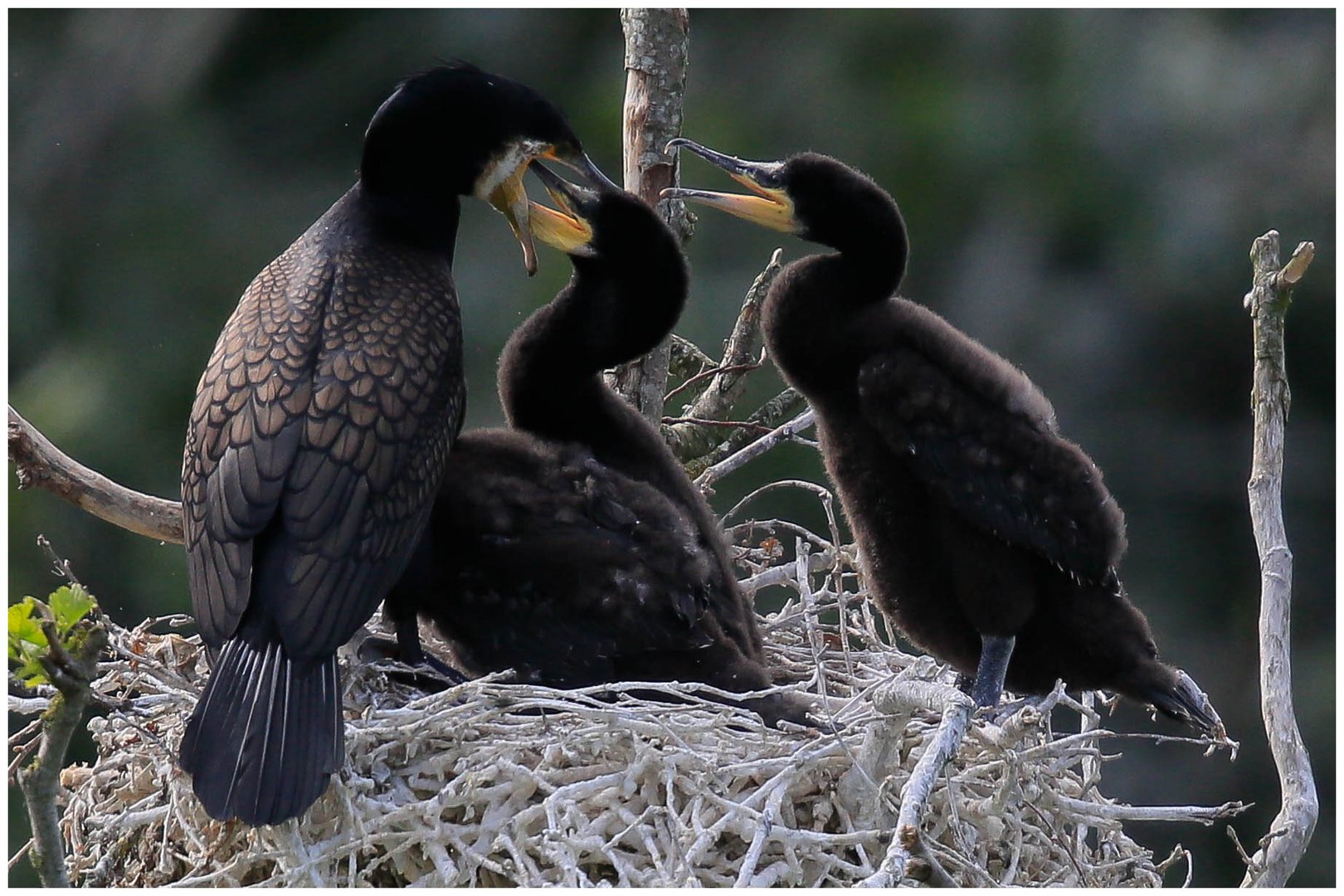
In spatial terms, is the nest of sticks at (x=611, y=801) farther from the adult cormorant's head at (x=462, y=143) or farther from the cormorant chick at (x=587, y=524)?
the adult cormorant's head at (x=462, y=143)

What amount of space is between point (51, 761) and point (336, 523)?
105 centimetres

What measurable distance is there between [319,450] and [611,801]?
2.65 ft

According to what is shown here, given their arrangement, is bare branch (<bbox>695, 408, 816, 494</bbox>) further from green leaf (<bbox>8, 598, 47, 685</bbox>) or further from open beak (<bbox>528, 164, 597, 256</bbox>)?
green leaf (<bbox>8, 598, 47, 685</bbox>)

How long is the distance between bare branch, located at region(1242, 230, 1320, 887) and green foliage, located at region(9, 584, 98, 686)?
1.88 meters

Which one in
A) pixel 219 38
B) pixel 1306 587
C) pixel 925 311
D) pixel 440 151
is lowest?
pixel 1306 587

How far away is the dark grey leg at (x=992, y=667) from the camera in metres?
3.73

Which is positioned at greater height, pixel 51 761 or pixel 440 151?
pixel 440 151

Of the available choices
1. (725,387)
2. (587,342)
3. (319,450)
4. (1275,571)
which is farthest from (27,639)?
(725,387)

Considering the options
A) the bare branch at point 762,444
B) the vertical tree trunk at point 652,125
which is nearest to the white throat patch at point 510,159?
the vertical tree trunk at point 652,125

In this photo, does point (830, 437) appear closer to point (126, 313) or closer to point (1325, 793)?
point (1325, 793)

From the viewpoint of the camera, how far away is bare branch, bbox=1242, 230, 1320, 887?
3.02 meters

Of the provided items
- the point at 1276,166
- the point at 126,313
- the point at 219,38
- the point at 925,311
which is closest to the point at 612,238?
the point at 925,311

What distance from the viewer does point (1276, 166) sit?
9.95m

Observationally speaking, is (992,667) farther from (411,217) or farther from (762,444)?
(411,217)
